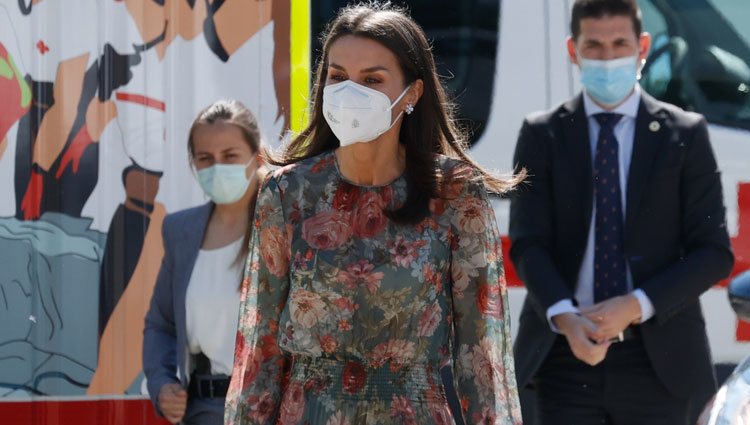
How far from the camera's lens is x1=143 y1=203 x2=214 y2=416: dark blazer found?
4125 millimetres

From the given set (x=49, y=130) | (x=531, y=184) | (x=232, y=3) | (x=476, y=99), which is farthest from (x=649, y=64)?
(x=49, y=130)

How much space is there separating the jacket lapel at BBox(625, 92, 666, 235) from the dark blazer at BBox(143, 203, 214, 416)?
1.42 metres

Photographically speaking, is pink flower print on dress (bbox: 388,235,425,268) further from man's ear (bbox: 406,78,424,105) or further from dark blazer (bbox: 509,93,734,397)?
Result: dark blazer (bbox: 509,93,734,397)

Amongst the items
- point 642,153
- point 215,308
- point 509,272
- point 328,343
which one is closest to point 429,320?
point 328,343

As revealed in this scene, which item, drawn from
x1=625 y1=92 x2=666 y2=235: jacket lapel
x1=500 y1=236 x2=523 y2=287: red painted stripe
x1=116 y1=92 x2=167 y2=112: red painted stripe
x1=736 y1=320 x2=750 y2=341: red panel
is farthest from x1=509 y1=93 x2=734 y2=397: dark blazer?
x1=116 y1=92 x2=167 y2=112: red painted stripe

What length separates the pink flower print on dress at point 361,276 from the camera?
2.68 meters

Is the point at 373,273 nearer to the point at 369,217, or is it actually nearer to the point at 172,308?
the point at 369,217

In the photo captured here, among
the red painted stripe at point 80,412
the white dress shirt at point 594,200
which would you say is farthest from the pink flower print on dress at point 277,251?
the red painted stripe at point 80,412

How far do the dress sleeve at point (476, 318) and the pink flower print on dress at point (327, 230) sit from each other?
9.7 inches

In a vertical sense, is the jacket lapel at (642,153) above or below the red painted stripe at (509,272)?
above

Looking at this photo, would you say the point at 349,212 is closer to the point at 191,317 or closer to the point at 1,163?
the point at 191,317

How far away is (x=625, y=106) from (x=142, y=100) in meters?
1.78

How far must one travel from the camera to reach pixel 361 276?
268 cm

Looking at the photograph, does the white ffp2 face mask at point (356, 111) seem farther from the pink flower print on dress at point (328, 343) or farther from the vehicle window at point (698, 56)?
the vehicle window at point (698, 56)
